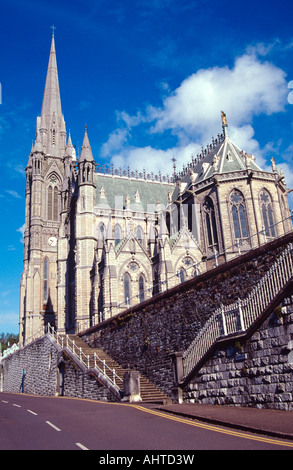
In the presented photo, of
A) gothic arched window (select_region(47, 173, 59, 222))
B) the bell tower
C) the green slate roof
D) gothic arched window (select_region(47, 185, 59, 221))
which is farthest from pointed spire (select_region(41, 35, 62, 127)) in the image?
the green slate roof

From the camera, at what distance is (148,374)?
2072 centimetres

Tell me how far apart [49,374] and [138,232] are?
24037 mm

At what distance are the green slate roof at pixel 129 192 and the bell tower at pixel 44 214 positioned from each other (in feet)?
48.5

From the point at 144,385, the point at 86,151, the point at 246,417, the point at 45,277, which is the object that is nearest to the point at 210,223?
the point at 86,151

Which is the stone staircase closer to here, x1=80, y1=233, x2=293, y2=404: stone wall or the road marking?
x1=80, y1=233, x2=293, y2=404: stone wall

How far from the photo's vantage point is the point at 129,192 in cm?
5469

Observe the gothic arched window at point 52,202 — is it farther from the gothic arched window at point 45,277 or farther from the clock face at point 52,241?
the gothic arched window at point 45,277

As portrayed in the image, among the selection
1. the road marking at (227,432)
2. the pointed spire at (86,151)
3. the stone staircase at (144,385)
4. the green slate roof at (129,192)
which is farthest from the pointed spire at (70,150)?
the road marking at (227,432)

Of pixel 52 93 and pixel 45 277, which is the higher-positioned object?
pixel 52 93

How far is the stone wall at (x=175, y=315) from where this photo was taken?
15.3 m

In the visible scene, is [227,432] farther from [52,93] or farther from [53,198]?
[52,93]
